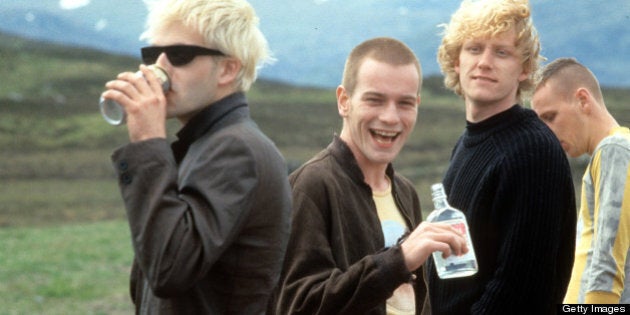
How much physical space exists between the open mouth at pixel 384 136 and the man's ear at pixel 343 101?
145 mm

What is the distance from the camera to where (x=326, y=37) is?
57812 mm

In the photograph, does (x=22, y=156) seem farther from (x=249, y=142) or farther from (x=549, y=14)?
(x=249, y=142)

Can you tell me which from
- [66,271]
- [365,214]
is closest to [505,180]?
[365,214]

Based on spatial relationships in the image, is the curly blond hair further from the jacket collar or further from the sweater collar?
the jacket collar

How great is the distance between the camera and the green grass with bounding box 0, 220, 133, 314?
13.4 m

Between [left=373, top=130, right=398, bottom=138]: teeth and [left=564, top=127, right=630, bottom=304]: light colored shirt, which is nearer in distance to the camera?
[left=373, top=130, right=398, bottom=138]: teeth

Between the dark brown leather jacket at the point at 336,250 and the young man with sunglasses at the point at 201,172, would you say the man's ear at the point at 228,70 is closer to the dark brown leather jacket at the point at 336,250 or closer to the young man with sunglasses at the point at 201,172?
the young man with sunglasses at the point at 201,172

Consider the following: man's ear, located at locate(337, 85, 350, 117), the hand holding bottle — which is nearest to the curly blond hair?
man's ear, located at locate(337, 85, 350, 117)

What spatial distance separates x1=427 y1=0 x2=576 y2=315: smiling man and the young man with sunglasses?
1.16 meters

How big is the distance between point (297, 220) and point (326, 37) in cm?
5505

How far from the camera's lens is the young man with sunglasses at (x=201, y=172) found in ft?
8.13

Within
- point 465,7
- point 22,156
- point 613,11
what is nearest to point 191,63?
point 465,7

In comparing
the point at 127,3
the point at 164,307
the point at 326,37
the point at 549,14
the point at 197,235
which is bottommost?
the point at 127,3

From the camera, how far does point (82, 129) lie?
46.2 m
